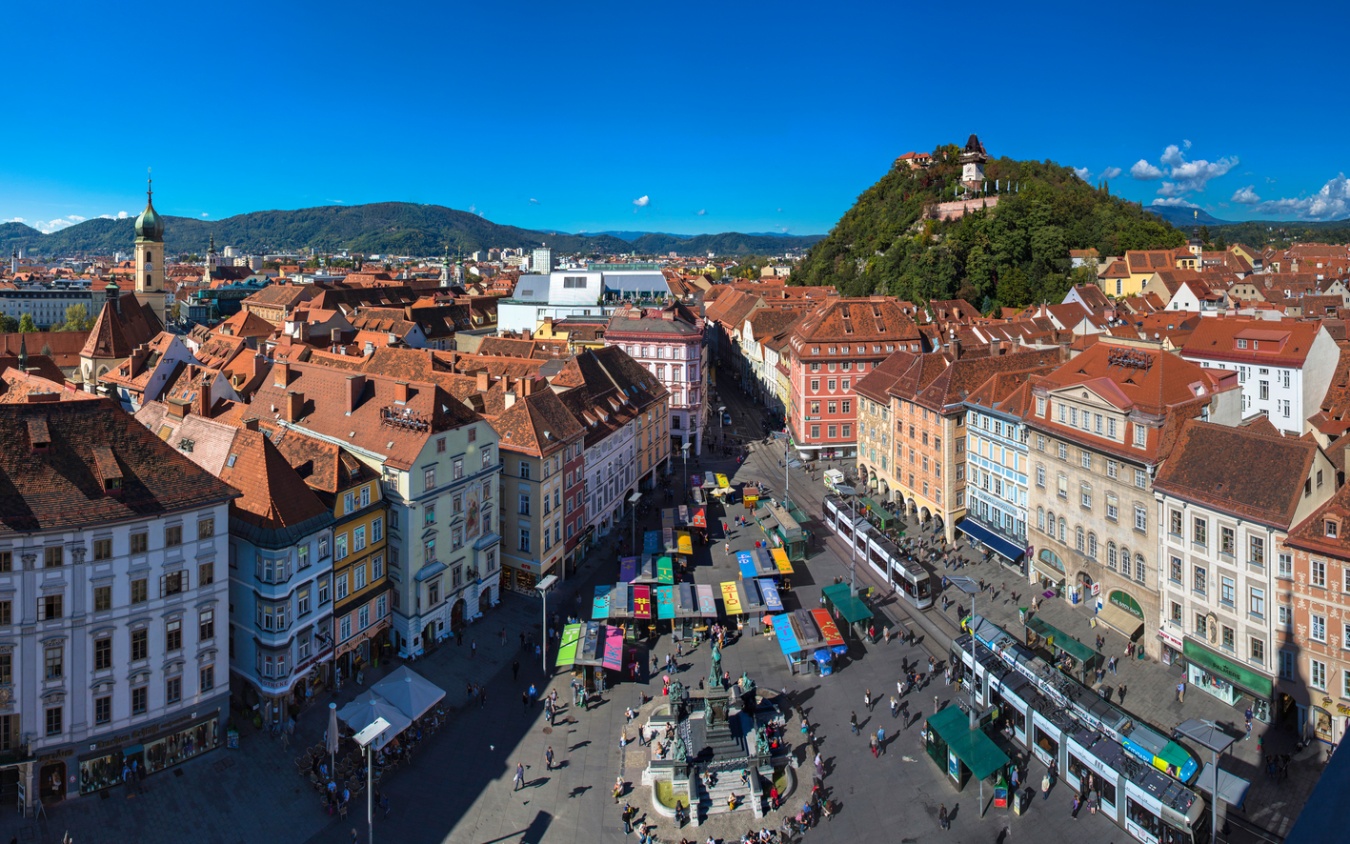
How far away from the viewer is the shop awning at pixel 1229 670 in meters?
37.7

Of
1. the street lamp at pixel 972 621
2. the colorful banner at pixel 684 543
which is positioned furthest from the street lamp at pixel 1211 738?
the colorful banner at pixel 684 543

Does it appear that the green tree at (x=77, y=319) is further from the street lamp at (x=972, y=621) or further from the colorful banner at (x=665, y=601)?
the street lamp at (x=972, y=621)

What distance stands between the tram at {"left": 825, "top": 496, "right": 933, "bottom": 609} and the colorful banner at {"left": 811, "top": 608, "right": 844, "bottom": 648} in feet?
21.2

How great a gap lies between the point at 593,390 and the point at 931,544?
26.4m

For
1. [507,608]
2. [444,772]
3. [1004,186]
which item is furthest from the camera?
[1004,186]

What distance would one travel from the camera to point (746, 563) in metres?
54.8

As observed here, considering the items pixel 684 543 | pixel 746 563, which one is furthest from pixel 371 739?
pixel 684 543

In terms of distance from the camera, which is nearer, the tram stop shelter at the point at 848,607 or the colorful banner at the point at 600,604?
the colorful banner at the point at 600,604

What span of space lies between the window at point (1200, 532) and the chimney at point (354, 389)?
42.7 m

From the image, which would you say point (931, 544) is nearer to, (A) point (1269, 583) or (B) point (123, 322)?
(A) point (1269, 583)

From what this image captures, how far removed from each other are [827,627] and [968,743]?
1199 centimetres

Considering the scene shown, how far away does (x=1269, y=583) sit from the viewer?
37844 mm

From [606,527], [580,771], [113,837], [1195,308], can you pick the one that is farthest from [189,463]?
[1195,308]

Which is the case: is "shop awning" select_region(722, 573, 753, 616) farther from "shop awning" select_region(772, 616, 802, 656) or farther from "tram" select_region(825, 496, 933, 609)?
"tram" select_region(825, 496, 933, 609)
